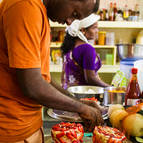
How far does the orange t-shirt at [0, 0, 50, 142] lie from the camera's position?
0.75m

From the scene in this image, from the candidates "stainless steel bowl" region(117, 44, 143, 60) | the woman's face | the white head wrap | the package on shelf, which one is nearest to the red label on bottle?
the white head wrap

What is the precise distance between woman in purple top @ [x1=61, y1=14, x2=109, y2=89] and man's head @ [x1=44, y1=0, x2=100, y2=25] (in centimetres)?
102

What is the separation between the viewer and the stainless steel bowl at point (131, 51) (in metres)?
2.45

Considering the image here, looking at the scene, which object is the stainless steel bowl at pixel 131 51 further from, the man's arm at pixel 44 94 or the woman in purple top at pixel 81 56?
the man's arm at pixel 44 94

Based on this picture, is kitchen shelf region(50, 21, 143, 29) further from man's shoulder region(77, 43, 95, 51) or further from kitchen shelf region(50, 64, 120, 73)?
man's shoulder region(77, 43, 95, 51)

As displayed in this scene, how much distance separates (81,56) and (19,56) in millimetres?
1218

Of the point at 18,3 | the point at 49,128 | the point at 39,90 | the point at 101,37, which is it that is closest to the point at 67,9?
the point at 18,3

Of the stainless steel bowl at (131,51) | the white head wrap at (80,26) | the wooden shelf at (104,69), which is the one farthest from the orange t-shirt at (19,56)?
the wooden shelf at (104,69)

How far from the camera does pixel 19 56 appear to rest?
0.76 metres

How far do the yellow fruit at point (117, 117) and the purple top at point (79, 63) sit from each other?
2.95 feet

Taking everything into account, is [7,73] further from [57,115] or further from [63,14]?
[57,115]

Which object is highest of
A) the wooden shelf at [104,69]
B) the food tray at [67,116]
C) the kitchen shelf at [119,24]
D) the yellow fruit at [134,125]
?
the kitchen shelf at [119,24]

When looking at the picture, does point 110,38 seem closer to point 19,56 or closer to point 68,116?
point 68,116

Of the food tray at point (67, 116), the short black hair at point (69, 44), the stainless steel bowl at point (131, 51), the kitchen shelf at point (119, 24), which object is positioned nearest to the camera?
→ the food tray at point (67, 116)
